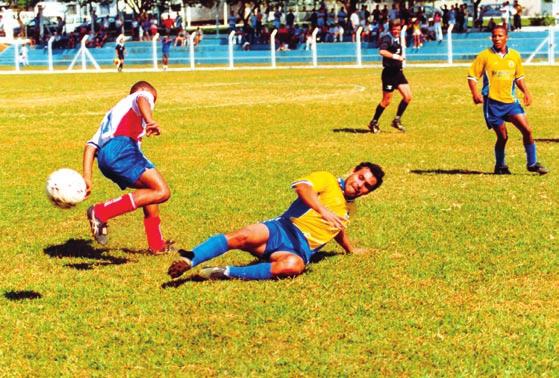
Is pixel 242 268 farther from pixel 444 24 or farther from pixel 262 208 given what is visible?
pixel 444 24

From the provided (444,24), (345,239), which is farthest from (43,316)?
(444,24)

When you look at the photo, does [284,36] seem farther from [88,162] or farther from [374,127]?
[88,162]

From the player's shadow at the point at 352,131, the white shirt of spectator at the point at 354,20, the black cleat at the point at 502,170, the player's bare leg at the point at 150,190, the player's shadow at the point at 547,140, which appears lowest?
the player's shadow at the point at 547,140

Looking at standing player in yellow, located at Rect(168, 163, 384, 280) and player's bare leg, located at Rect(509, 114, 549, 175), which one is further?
player's bare leg, located at Rect(509, 114, 549, 175)

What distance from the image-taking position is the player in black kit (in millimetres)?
19272

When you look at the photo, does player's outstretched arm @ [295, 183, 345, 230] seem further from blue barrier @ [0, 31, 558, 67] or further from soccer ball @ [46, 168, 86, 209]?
blue barrier @ [0, 31, 558, 67]

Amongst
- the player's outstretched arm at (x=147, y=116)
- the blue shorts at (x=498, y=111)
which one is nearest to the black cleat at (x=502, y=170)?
the blue shorts at (x=498, y=111)

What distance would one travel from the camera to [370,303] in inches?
283

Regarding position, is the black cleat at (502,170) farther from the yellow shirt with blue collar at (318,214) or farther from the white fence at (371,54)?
the white fence at (371,54)

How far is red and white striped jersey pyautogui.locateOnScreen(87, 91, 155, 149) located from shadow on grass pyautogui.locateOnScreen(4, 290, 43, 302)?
1685 mm

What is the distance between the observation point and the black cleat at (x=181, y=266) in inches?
288

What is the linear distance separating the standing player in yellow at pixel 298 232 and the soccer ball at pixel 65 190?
1230 millimetres

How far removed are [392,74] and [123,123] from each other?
11373 mm

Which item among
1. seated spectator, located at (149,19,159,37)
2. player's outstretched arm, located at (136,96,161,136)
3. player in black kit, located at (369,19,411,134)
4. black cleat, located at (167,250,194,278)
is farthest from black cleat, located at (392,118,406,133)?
seated spectator, located at (149,19,159,37)
